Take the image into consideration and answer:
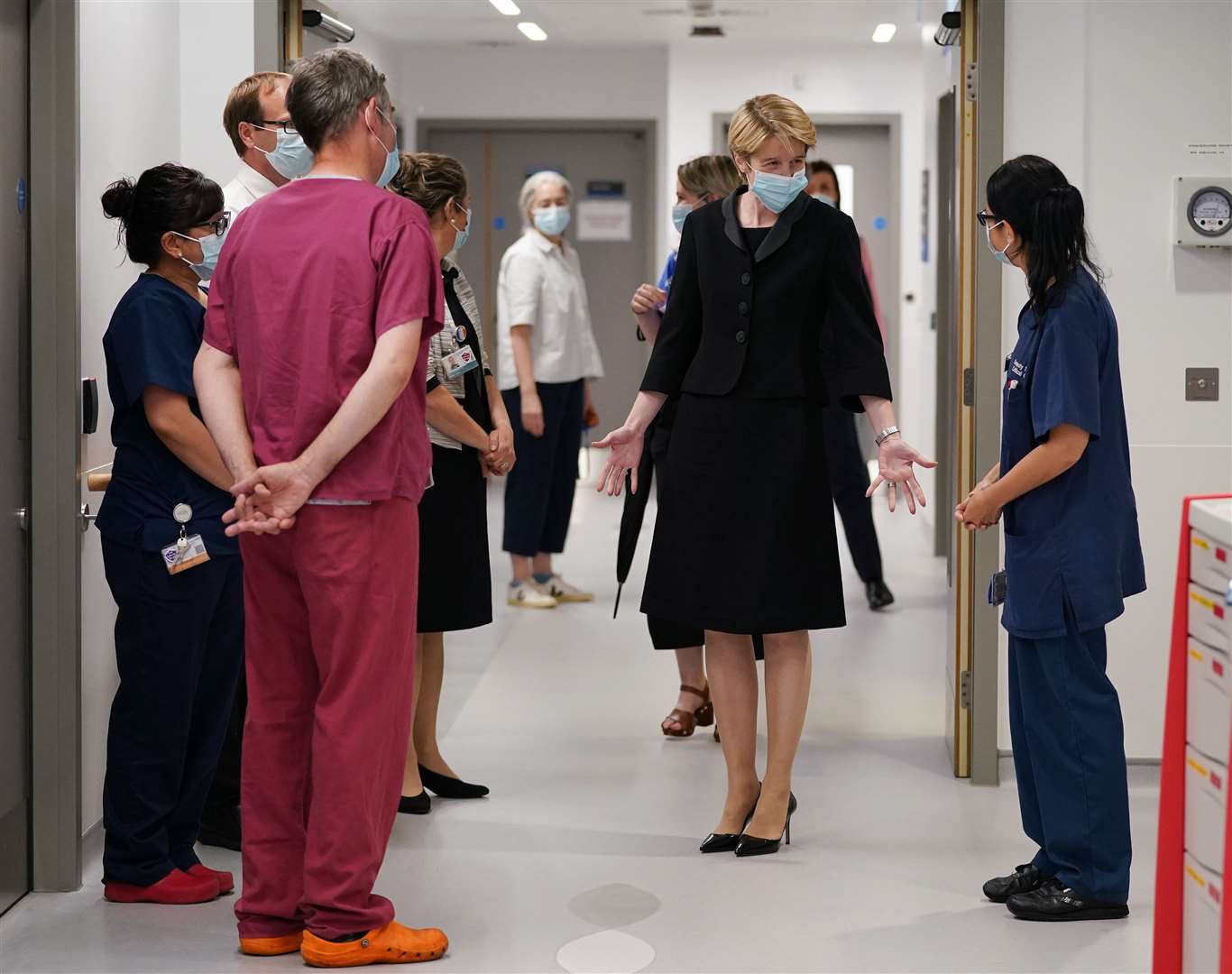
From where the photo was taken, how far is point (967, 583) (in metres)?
3.83

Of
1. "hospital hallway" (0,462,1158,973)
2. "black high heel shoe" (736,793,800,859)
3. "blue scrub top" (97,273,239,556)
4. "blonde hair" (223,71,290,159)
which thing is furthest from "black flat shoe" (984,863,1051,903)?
"blonde hair" (223,71,290,159)

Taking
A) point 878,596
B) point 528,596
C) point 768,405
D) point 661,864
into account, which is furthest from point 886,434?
point 528,596

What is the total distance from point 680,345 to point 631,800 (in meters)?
1.15

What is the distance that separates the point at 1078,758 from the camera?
2896mm

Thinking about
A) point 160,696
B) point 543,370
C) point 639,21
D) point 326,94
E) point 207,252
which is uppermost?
point 639,21

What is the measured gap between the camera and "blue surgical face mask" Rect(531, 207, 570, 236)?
6062mm

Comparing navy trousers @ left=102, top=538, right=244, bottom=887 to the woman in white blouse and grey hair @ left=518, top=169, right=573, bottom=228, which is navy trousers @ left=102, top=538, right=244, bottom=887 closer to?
the woman in white blouse

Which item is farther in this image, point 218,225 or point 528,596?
point 528,596

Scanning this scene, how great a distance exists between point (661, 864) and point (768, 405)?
39.4 inches

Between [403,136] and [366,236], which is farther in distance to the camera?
[403,136]

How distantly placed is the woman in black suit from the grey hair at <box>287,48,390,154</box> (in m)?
0.90

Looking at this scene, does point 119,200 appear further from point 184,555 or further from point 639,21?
point 639,21

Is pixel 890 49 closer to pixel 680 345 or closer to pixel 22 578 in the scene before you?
pixel 680 345

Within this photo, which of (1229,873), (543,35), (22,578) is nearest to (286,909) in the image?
(22,578)
